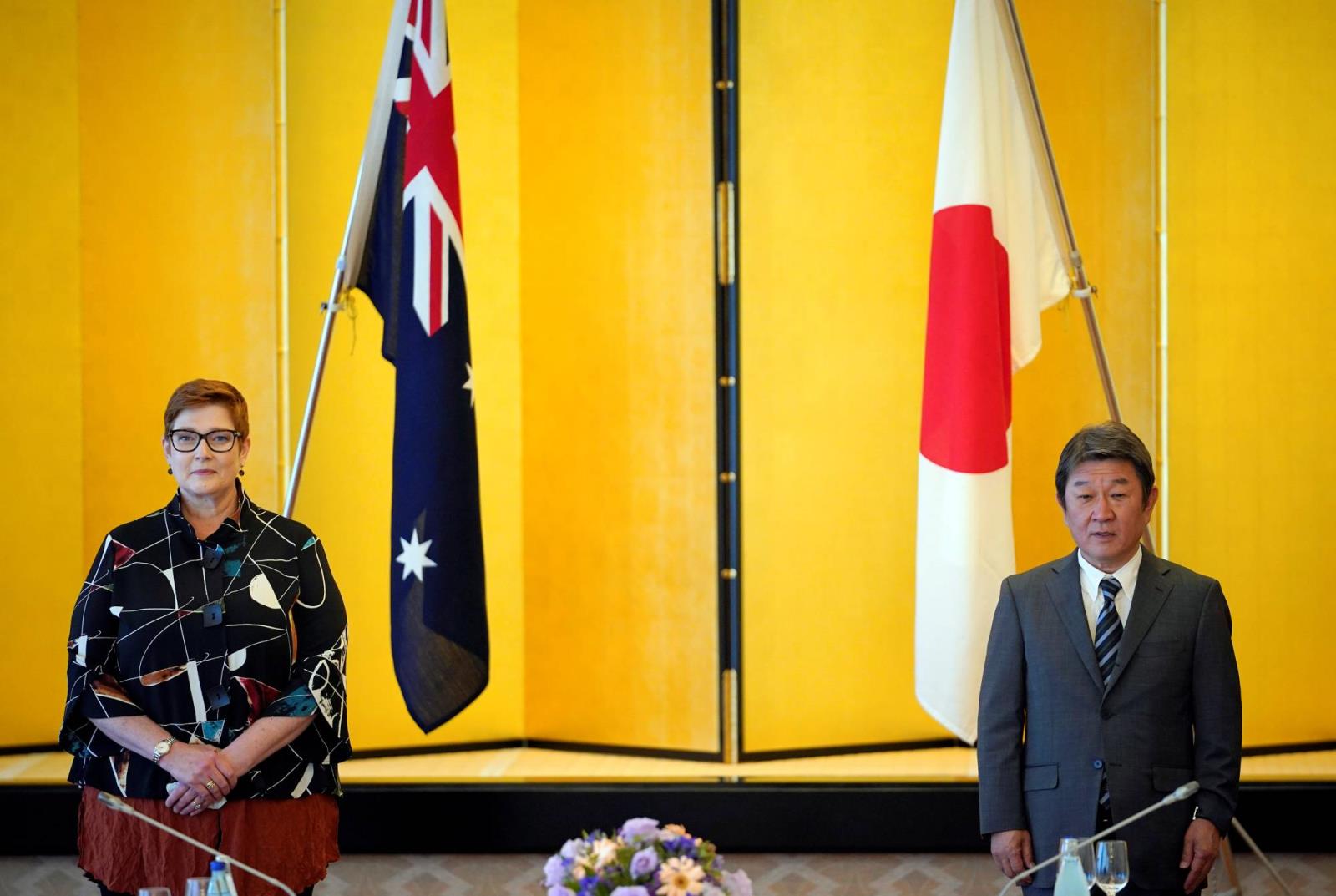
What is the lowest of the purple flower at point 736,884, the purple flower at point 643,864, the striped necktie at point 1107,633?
the purple flower at point 736,884

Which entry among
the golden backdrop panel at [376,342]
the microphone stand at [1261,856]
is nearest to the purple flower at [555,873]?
the microphone stand at [1261,856]

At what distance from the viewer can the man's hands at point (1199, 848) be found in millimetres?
2566

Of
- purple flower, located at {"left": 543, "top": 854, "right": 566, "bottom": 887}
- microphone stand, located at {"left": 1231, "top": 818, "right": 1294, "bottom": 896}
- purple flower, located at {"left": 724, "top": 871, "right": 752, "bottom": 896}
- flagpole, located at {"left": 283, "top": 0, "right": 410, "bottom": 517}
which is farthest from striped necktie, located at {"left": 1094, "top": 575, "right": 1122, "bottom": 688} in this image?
flagpole, located at {"left": 283, "top": 0, "right": 410, "bottom": 517}

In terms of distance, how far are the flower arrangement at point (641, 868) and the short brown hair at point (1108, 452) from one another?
109 cm

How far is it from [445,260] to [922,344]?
1.74 meters

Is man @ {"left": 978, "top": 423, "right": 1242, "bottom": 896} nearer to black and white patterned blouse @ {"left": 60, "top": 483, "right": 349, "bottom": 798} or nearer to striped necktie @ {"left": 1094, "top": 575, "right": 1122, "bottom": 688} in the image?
striped necktie @ {"left": 1094, "top": 575, "right": 1122, "bottom": 688}

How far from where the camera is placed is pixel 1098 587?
8.70ft

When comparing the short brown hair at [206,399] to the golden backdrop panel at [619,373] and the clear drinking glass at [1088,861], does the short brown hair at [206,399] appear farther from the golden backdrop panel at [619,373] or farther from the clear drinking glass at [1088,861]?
the golden backdrop panel at [619,373]

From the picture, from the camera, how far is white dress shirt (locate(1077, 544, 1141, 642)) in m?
2.64

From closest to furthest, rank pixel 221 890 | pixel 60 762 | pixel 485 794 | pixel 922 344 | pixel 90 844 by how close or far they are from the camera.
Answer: pixel 221 890, pixel 90 844, pixel 485 794, pixel 60 762, pixel 922 344

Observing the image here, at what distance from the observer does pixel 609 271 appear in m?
4.84

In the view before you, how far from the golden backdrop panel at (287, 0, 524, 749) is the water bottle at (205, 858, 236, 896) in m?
2.77

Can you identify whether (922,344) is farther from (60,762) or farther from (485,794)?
(60,762)

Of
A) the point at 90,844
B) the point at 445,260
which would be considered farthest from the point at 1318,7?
the point at 90,844
